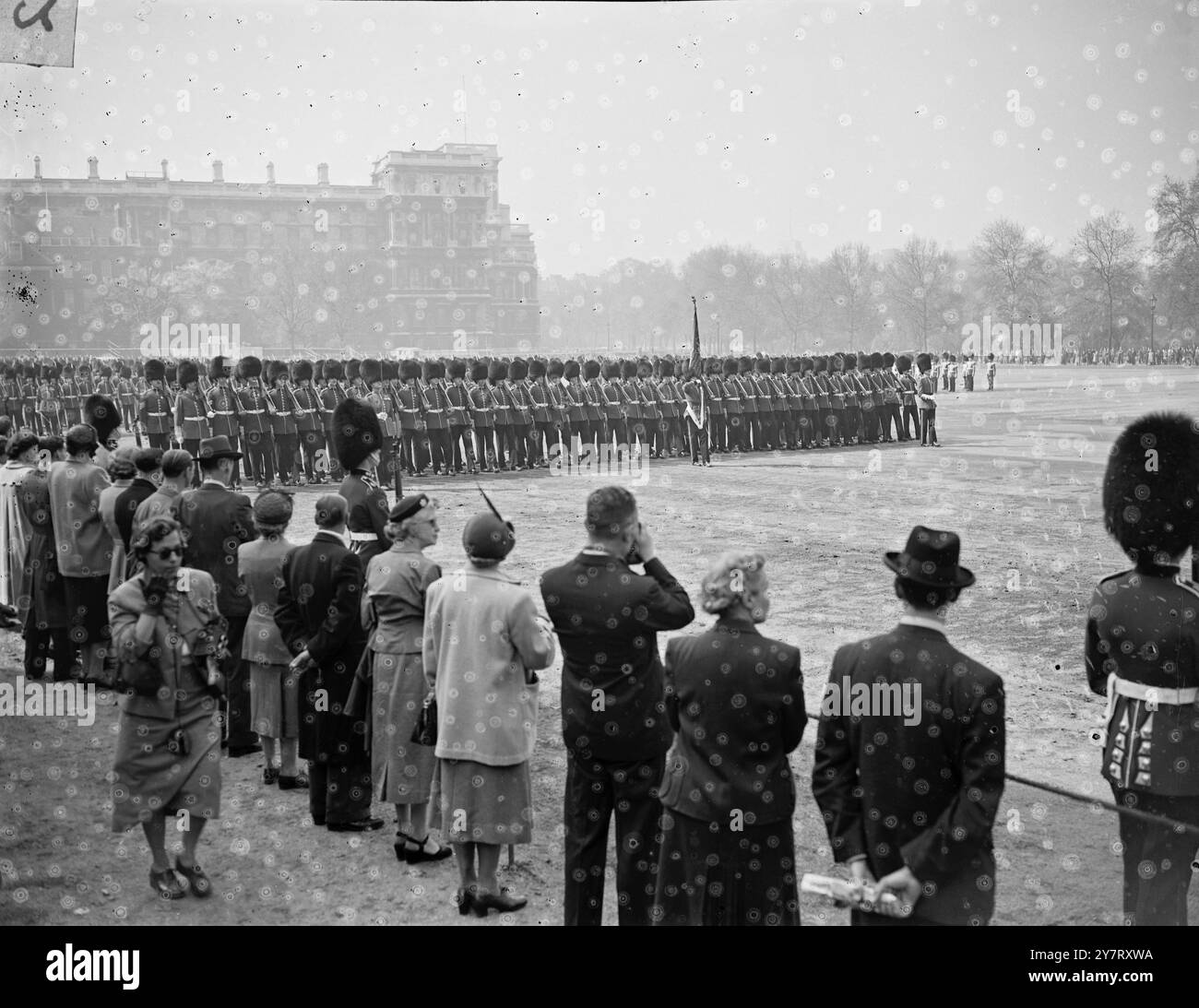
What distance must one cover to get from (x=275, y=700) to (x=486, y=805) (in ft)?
6.76

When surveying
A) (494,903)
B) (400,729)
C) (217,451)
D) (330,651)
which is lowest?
(494,903)

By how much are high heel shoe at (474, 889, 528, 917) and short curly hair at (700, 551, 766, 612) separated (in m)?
1.72

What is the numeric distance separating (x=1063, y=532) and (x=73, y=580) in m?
9.64

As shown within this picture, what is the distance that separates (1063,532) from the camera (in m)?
13.0

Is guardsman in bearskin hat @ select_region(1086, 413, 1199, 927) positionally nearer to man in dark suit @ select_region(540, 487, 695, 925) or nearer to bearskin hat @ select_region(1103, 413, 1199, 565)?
bearskin hat @ select_region(1103, 413, 1199, 565)

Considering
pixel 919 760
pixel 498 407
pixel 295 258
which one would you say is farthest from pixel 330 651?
pixel 295 258

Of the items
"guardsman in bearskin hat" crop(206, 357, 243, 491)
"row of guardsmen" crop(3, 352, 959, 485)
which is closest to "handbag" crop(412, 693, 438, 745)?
"row of guardsmen" crop(3, 352, 959, 485)

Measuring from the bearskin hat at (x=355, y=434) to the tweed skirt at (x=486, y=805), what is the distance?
2.33 m

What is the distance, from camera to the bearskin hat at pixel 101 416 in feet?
29.0

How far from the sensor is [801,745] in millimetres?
6789

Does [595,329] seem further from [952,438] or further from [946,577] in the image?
[946,577]

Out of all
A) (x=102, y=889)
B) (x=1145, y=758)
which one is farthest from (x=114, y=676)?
(x=1145, y=758)

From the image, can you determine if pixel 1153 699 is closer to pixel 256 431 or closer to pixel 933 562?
pixel 933 562
